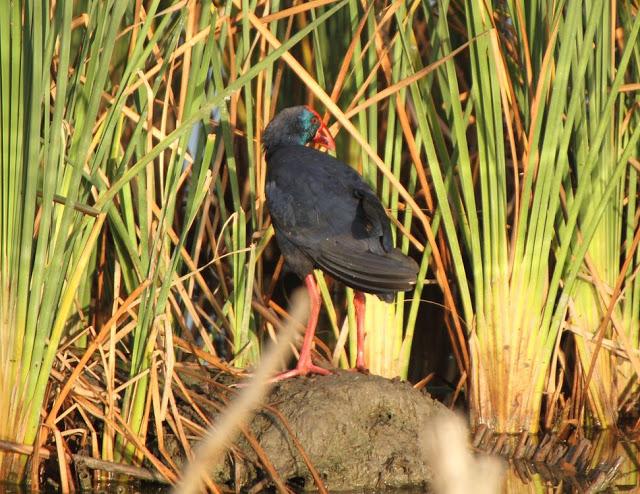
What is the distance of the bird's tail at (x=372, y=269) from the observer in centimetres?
325

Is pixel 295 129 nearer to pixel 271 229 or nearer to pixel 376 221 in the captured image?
pixel 271 229

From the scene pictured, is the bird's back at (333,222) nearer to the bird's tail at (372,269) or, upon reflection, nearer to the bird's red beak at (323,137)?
the bird's tail at (372,269)

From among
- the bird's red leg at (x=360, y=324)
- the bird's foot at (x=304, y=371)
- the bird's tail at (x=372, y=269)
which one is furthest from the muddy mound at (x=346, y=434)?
the bird's tail at (x=372, y=269)

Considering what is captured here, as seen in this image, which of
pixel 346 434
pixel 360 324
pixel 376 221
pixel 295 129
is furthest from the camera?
pixel 295 129

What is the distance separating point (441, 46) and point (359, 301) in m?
1.03

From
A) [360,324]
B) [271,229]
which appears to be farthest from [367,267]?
[271,229]

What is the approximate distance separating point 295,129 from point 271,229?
423 mm

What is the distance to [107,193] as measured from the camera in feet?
9.52

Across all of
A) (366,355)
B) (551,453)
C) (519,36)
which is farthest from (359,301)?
(519,36)

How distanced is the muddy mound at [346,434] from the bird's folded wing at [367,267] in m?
0.37

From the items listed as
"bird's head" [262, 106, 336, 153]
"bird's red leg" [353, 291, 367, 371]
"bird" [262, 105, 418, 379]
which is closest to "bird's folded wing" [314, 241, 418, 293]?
"bird" [262, 105, 418, 379]

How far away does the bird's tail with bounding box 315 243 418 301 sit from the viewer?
3.25m

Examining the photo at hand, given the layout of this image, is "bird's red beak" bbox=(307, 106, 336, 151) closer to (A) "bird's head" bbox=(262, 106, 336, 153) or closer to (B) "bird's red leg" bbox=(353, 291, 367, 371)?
(A) "bird's head" bbox=(262, 106, 336, 153)

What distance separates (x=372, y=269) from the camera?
330 centimetres
